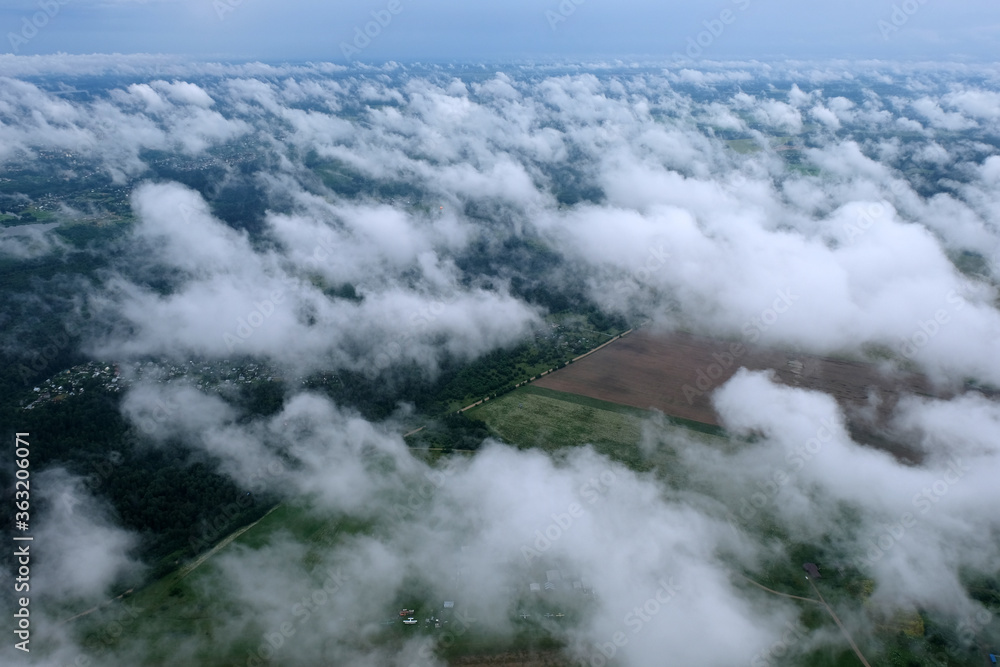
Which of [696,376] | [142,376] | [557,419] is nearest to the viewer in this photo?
[557,419]

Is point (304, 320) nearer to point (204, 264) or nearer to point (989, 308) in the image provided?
point (204, 264)

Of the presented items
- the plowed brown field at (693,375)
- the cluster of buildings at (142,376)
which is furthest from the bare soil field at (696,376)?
the cluster of buildings at (142,376)

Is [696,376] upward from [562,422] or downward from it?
upward

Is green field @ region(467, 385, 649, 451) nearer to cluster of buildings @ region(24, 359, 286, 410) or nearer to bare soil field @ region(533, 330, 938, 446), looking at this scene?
bare soil field @ region(533, 330, 938, 446)

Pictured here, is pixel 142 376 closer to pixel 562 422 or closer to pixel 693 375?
pixel 562 422

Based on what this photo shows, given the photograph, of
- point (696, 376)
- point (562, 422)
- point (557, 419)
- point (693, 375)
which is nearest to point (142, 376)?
point (557, 419)

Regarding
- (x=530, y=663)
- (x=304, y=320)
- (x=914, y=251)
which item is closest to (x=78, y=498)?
(x=304, y=320)

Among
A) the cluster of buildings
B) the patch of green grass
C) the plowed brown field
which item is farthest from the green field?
the cluster of buildings

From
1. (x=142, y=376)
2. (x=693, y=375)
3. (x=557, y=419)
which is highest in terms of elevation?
(x=693, y=375)
